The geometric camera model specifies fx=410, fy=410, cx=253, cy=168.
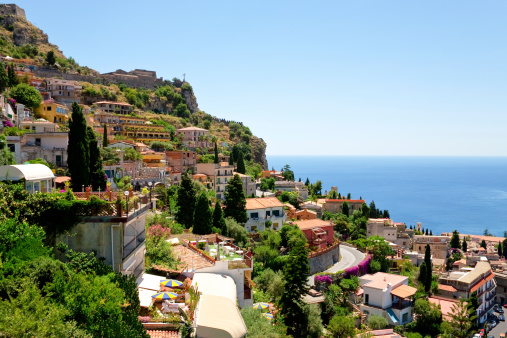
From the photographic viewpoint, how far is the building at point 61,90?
6519 centimetres

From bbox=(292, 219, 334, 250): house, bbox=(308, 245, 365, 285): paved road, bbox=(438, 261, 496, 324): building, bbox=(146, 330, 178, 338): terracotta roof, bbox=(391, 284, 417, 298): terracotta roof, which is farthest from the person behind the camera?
bbox=(438, 261, 496, 324): building

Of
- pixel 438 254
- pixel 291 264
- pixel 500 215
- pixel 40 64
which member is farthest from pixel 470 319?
pixel 500 215

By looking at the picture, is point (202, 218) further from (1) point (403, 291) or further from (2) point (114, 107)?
(2) point (114, 107)

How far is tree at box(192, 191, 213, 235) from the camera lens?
32969 mm

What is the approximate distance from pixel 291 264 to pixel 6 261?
57.3 feet

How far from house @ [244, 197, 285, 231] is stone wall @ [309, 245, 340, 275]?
21.6ft

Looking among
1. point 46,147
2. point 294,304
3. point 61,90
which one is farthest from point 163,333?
point 61,90

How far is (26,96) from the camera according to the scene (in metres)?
46.0

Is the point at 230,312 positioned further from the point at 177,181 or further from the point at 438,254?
the point at 438,254

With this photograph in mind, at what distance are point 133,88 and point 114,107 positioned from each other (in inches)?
767

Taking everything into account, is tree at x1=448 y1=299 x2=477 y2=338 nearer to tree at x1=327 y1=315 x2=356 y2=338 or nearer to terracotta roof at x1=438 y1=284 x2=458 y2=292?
terracotta roof at x1=438 y1=284 x2=458 y2=292

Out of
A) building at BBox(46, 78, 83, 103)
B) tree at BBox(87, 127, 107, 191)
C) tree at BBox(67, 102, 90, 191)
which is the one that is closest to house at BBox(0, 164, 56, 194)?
tree at BBox(67, 102, 90, 191)

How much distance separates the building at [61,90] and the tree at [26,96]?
18.4 meters

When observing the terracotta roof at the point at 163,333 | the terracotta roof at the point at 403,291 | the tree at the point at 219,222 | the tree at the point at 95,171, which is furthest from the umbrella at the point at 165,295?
the terracotta roof at the point at 403,291
